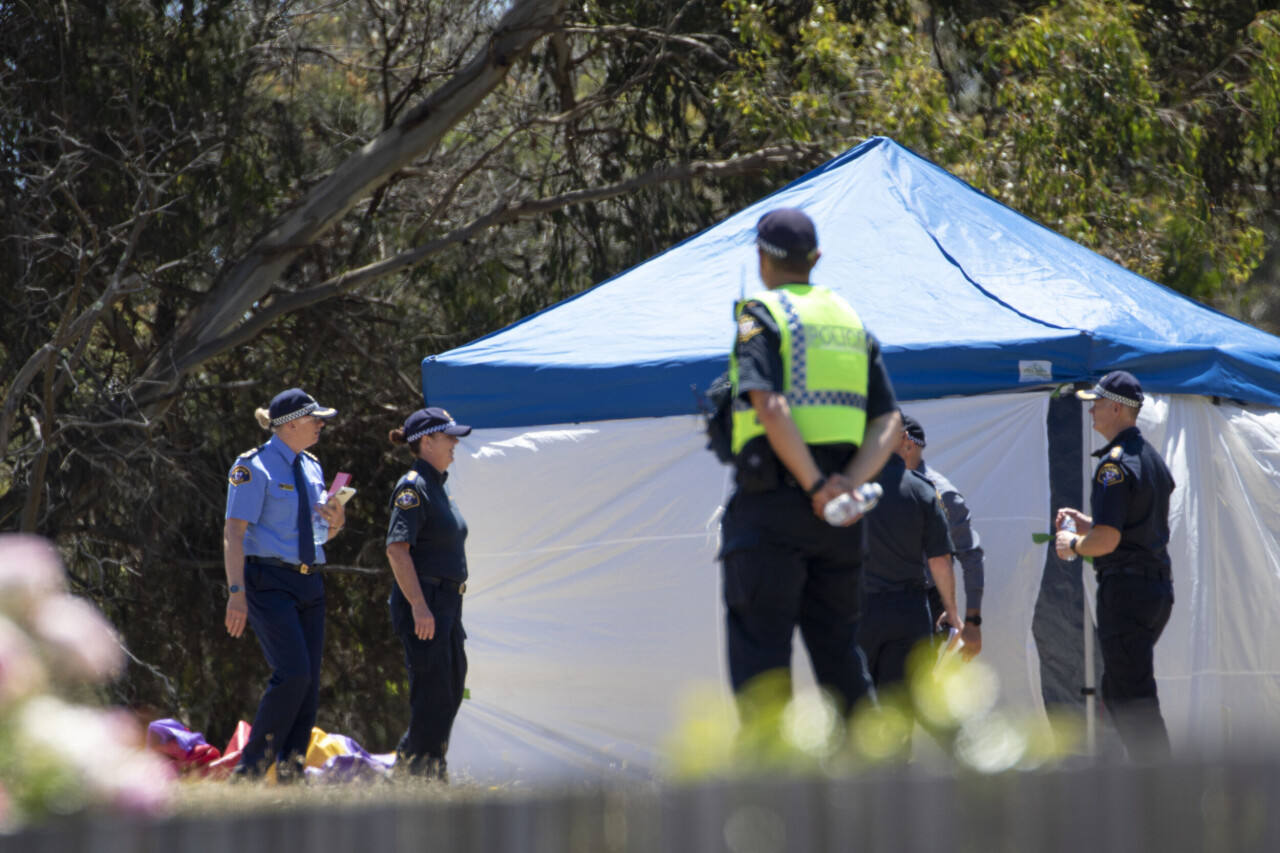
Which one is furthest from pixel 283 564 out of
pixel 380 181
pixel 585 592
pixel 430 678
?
pixel 380 181

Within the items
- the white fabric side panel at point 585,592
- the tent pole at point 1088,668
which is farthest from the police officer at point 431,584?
the tent pole at point 1088,668

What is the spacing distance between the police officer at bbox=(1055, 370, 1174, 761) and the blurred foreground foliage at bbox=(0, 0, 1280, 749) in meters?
4.65

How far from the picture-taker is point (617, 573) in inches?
245

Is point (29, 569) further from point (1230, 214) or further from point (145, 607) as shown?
point (1230, 214)

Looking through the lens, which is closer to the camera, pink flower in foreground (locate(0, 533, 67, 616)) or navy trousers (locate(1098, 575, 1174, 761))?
pink flower in foreground (locate(0, 533, 67, 616))

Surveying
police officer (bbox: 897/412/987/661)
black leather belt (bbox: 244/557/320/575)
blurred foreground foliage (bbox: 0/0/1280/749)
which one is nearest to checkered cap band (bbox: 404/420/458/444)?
→ black leather belt (bbox: 244/557/320/575)

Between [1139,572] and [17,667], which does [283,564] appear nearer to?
[1139,572]

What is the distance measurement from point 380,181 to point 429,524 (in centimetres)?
542

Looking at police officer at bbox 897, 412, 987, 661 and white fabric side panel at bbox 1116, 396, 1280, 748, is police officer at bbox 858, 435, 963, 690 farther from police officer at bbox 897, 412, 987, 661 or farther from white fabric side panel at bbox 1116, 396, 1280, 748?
white fabric side panel at bbox 1116, 396, 1280, 748

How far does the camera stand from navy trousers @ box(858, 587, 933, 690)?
17.0 feet

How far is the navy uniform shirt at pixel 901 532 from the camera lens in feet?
16.9

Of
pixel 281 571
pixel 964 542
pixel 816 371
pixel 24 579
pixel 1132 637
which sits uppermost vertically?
pixel 816 371

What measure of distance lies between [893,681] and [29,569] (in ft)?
12.8

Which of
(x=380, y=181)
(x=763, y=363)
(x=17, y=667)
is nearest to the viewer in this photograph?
(x=17, y=667)
